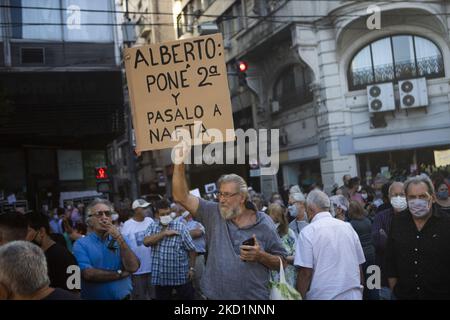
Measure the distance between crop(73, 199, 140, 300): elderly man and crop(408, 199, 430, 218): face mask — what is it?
2455 millimetres

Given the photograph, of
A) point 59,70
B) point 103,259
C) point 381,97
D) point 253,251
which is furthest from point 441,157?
point 253,251

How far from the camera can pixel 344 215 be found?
6.81 metres

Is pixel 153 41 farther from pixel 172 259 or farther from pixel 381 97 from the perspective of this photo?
pixel 172 259

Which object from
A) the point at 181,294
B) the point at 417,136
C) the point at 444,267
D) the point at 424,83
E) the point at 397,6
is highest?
the point at 397,6

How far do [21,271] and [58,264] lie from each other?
4.14 feet

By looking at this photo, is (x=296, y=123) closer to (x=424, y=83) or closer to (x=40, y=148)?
(x=424, y=83)

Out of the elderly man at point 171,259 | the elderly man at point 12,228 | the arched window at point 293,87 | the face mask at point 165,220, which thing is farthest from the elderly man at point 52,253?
the arched window at point 293,87

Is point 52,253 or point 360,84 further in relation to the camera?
point 360,84

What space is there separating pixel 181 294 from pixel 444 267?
3652mm

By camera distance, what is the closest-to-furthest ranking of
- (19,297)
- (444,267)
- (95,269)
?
(19,297) < (444,267) < (95,269)

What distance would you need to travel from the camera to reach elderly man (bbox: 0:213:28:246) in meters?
4.12

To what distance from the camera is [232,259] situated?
3.73 m

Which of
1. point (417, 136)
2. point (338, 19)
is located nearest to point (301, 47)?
point (338, 19)

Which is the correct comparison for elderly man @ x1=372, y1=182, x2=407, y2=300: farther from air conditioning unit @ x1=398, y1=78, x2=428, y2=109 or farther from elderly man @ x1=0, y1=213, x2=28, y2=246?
air conditioning unit @ x1=398, y1=78, x2=428, y2=109
